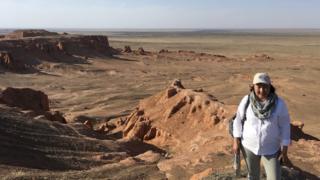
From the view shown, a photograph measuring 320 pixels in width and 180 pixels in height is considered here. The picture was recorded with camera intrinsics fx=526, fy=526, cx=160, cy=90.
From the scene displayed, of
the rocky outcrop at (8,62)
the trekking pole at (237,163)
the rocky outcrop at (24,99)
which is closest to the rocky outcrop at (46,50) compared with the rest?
the rocky outcrop at (8,62)

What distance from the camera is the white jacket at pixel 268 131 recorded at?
5070mm

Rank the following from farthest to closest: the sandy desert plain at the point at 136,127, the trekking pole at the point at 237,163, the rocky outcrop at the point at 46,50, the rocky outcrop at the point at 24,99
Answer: the rocky outcrop at the point at 46,50 → the rocky outcrop at the point at 24,99 → the sandy desert plain at the point at 136,127 → the trekking pole at the point at 237,163

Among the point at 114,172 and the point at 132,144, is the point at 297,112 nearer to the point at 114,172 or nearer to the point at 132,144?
the point at 132,144

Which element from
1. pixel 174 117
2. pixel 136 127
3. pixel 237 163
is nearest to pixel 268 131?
pixel 237 163

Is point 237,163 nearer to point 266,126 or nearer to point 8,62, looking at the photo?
point 266,126

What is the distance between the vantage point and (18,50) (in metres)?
44.7

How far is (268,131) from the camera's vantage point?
5094 mm

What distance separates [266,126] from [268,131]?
0.05 metres

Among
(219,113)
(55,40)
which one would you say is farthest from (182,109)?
(55,40)

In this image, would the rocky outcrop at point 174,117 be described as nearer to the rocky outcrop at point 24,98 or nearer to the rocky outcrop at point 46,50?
the rocky outcrop at point 24,98

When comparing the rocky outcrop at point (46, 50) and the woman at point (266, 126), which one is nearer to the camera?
the woman at point (266, 126)

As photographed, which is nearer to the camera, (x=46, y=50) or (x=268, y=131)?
(x=268, y=131)

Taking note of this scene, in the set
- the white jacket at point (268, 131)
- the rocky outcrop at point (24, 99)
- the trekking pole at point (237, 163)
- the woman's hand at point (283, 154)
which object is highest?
the white jacket at point (268, 131)

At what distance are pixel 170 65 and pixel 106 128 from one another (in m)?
31.8
